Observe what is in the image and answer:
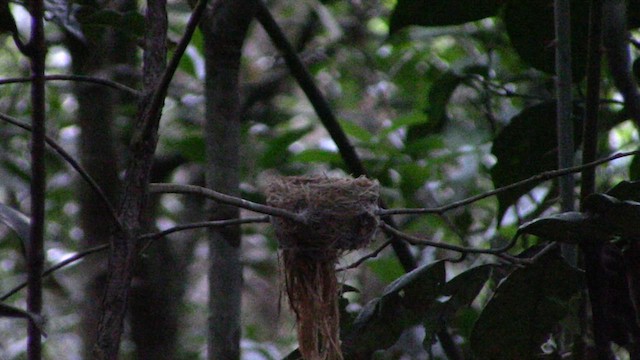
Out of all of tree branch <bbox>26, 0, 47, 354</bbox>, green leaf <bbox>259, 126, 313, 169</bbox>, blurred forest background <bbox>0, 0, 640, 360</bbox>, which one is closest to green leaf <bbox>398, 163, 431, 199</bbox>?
blurred forest background <bbox>0, 0, 640, 360</bbox>

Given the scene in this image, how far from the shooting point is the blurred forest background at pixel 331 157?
917 millimetres

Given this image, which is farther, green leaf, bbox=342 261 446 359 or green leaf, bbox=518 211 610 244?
green leaf, bbox=342 261 446 359

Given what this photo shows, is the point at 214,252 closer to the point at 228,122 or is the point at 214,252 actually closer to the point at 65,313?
the point at 228,122

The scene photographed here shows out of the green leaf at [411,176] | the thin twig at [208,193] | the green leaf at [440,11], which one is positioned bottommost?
the thin twig at [208,193]

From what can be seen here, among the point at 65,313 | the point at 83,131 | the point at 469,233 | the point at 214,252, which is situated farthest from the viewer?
the point at 65,313

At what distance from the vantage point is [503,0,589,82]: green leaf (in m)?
1.18

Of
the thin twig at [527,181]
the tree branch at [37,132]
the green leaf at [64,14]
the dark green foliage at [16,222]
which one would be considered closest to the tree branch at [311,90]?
the green leaf at [64,14]

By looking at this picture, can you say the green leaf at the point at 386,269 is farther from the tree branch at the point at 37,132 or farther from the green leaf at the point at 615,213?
the tree branch at the point at 37,132

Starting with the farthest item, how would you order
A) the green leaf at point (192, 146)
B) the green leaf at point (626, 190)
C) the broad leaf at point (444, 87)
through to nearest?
the green leaf at point (192, 146)
the broad leaf at point (444, 87)
the green leaf at point (626, 190)

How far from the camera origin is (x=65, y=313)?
2502 millimetres

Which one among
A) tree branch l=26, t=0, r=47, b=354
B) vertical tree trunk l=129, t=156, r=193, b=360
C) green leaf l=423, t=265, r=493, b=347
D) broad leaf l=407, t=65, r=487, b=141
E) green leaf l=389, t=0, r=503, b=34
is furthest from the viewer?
vertical tree trunk l=129, t=156, r=193, b=360

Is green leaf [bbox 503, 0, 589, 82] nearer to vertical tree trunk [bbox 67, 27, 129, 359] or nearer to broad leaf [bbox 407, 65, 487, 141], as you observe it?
broad leaf [bbox 407, 65, 487, 141]

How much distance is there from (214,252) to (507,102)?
3.85 feet

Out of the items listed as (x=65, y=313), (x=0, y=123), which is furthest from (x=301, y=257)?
(x=65, y=313)
